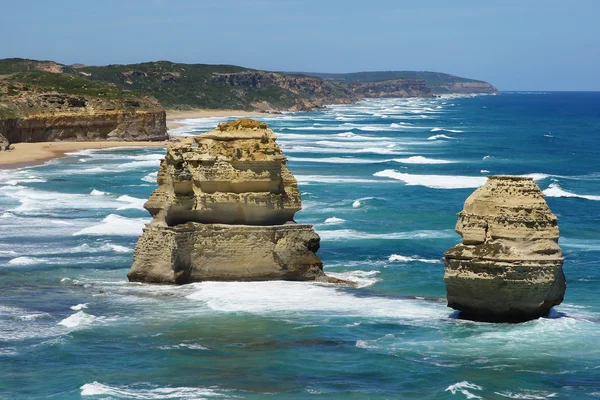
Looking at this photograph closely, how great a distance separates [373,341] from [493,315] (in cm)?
256

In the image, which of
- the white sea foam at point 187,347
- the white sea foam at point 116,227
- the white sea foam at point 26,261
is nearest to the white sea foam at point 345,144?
the white sea foam at point 116,227

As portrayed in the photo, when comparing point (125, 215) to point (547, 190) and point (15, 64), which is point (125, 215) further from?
point (15, 64)

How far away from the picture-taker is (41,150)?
257ft

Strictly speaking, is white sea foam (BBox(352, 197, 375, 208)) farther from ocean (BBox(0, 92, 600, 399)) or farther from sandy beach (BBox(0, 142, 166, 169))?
sandy beach (BBox(0, 142, 166, 169))

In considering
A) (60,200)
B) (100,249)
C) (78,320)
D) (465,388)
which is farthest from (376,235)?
(465,388)

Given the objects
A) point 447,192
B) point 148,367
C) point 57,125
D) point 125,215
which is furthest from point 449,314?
point 57,125

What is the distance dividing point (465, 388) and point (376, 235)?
1824 cm

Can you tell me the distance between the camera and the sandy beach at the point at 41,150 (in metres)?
69.1

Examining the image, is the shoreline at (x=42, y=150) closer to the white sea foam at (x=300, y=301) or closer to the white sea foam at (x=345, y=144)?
the white sea foam at (x=345, y=144)

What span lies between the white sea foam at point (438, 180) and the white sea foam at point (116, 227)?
1938 cm

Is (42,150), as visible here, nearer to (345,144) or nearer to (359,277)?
(345,144)

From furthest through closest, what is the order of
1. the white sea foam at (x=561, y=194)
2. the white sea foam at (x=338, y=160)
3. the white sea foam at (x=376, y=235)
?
1. the white sea foam at (x=338, y=160)
2. the white sea foam at (x=561, y=194)
3. the white sea foam at (x=376, y=235)

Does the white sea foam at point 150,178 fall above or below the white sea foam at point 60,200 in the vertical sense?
below

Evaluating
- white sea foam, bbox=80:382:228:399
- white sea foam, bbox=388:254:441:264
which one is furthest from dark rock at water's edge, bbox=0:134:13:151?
white sea foam, bbox=80:382:228:399
